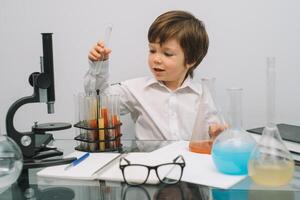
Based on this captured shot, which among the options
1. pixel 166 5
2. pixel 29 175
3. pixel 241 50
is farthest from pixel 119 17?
pixel 29 175

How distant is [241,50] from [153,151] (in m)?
0.61

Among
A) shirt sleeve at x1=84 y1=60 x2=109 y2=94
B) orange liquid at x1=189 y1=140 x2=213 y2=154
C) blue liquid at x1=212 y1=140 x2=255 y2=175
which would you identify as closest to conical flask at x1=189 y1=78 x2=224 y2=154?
orange liquid at x1=189 y1=140 x2=213 y2=154

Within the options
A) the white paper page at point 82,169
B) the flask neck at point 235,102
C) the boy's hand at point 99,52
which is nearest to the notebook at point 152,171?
the white paper page at point 82,169

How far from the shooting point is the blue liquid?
71 centimetres

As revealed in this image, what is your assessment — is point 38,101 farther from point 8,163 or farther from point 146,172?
point 146,172

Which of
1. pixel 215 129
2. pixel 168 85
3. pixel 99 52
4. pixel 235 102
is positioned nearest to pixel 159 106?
pixel 168 85

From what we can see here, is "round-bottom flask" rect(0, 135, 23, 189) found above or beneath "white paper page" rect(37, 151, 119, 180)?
above

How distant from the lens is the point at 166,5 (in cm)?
138

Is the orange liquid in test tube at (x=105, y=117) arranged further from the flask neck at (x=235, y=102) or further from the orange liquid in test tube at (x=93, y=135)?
the flask neck at (x=235, y=102)

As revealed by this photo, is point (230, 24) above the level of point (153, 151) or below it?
above

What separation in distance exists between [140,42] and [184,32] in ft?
0.65

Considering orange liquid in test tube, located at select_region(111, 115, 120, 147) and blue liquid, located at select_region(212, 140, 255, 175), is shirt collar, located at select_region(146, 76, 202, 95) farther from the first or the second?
blue liquid, located at select_region(212, 140, 255, 175)

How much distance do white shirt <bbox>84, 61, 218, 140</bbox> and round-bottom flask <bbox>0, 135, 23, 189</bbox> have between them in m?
0.53

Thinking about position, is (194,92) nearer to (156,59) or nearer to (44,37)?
(156,59)
